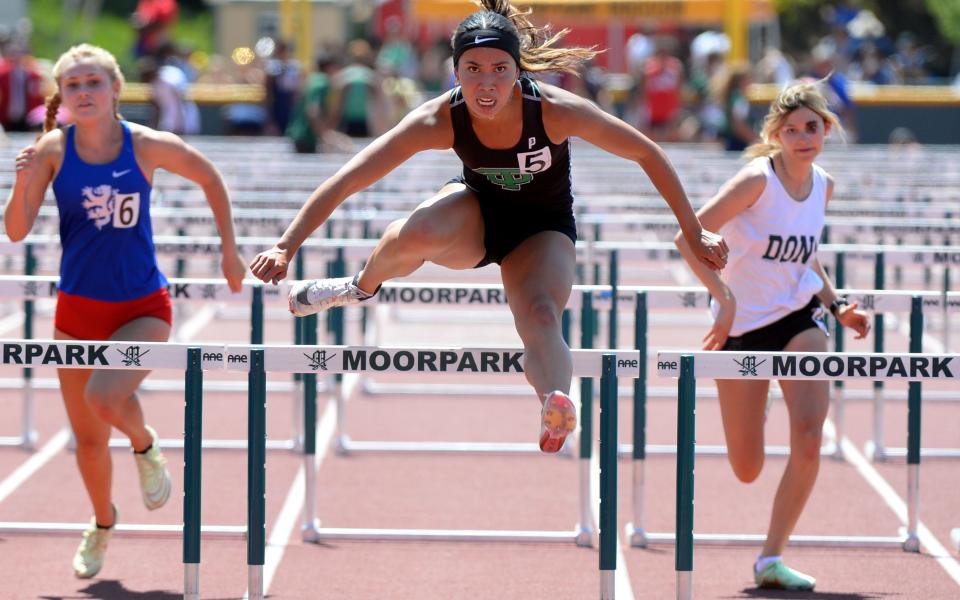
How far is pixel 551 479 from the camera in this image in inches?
340

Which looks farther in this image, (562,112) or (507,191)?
(507,191)

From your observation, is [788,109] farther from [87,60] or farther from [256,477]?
[87,60]

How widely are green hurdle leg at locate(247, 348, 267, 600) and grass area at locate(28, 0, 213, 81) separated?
4037cm

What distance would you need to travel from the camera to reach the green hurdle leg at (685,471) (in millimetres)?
5391

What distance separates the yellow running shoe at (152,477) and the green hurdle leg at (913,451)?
3.16 metres

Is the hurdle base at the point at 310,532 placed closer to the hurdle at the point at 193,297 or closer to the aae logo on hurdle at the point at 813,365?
the hurdle at the point at 193,297

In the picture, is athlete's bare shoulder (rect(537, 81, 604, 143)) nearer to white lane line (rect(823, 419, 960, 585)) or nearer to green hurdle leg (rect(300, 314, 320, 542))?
green hurdle leg (rect(300, 314, 320, 542))

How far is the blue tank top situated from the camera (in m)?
6.37

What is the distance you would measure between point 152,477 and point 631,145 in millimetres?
2472

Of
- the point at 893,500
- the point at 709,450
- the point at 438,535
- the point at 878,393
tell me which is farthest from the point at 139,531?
the point at 878,393

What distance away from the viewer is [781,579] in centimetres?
650

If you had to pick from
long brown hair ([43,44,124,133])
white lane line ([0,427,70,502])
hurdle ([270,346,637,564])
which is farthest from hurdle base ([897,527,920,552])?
white lane line ([0,427,70,502])

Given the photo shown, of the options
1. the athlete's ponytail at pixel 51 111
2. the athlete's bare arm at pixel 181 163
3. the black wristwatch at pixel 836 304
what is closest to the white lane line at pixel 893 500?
the black wristwatch at pixel 836 304

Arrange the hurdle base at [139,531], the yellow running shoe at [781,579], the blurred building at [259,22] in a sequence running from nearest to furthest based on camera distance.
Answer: the yellow running shoe at [781,579], the hurdle base at [139,531], the blurred building at [259,22]
